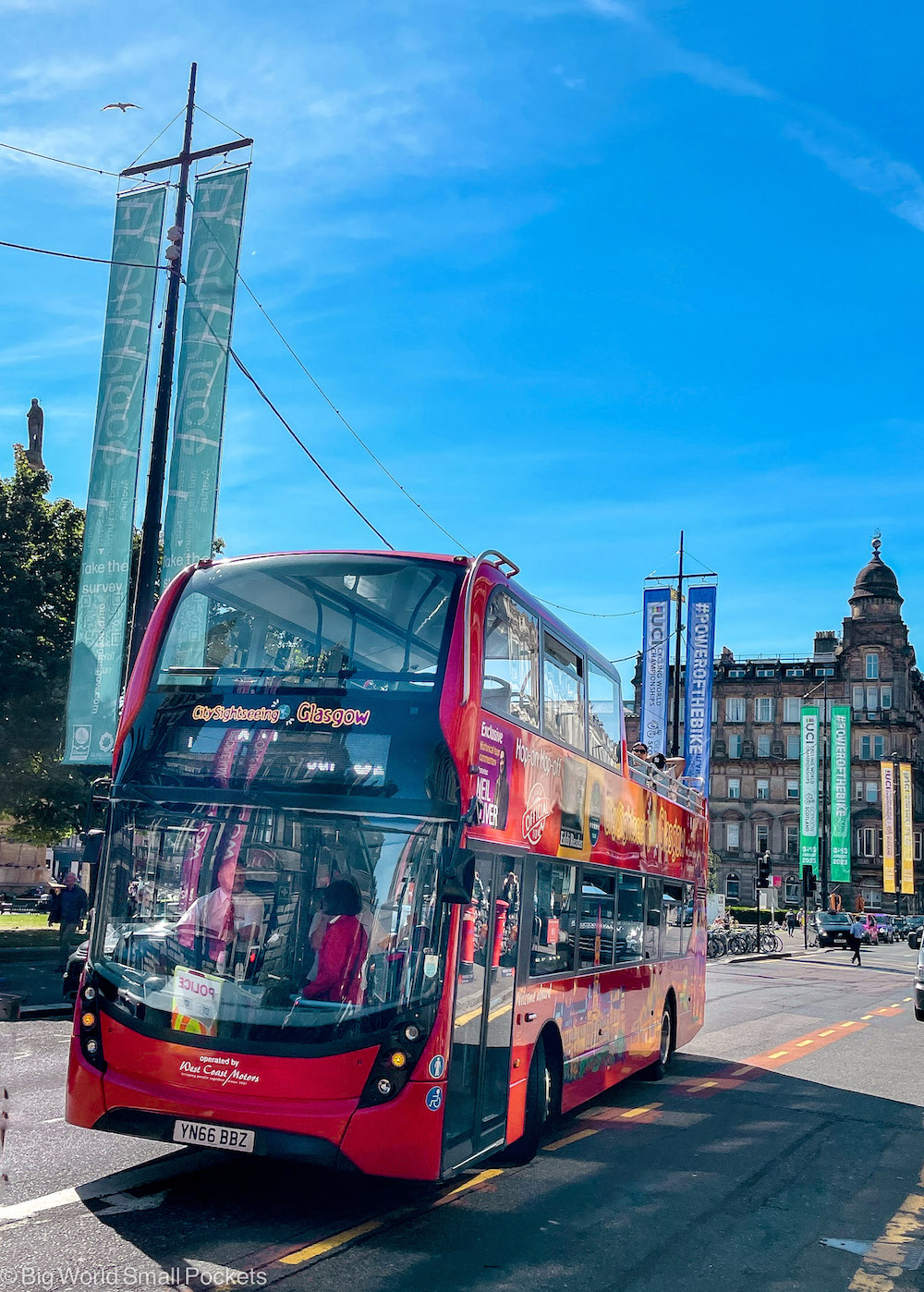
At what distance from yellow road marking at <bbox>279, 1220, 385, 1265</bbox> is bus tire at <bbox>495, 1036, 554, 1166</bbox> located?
1748mm

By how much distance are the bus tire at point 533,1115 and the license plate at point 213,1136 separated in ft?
8.01

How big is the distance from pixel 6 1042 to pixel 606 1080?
20.7ft

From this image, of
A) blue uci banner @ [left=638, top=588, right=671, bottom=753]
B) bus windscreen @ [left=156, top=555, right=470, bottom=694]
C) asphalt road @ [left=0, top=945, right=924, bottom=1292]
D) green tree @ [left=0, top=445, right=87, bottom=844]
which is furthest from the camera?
blue uci banner @ [left=638, top=588, right=671, bottom=753]

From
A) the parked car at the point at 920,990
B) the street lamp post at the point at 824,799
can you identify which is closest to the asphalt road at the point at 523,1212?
the parked car at the point at 920,990

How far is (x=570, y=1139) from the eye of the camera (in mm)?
9695

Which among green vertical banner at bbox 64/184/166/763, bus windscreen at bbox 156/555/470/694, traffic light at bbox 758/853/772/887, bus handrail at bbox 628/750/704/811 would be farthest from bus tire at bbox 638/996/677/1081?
traffic light at bbox 758/853/772/887

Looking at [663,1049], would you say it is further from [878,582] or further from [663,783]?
[878,582]

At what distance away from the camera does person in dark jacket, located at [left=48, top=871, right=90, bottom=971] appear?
60.8 feet

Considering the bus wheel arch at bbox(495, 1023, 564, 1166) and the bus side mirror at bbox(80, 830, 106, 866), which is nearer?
the bus side mirror at bbox(80, 830, 106, 866)

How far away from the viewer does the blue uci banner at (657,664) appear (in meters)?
32.6

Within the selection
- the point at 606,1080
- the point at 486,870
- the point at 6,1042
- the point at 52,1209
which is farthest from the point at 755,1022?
the point at 52,1209

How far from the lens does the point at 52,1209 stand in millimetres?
6430

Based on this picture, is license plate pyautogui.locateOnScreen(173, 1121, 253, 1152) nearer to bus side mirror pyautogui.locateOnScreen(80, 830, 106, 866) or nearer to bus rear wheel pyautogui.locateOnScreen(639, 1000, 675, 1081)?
bus side mirror pyautogui.locateOnScreen(80, 830, 106, 866)

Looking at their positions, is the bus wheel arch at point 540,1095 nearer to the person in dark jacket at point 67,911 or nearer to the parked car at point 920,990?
the person in dark jacket at point 67,911
